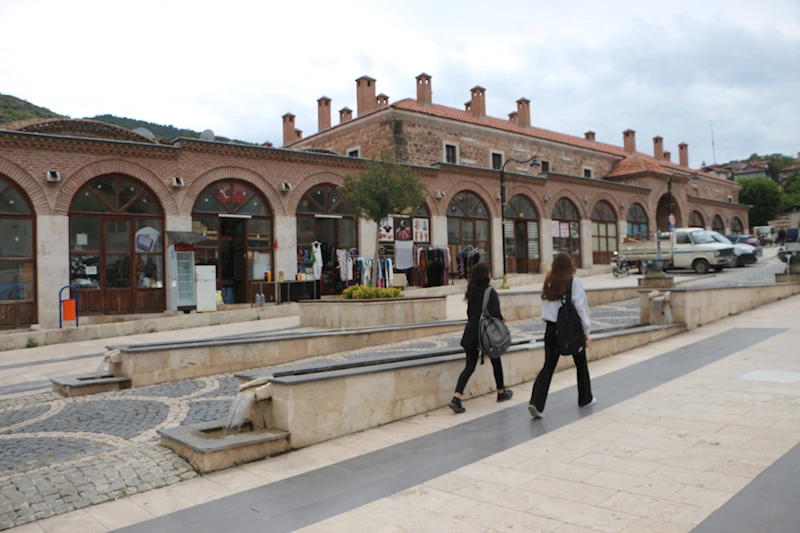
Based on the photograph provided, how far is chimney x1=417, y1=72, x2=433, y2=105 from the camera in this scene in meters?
32.0

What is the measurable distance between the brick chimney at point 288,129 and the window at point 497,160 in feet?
42.4

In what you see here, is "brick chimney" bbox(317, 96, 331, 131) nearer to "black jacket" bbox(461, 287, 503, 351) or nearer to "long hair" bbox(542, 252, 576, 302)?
"black jacket" bbox(461, 287, 503, 351)

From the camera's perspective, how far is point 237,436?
204 inches

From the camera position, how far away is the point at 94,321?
1709cm

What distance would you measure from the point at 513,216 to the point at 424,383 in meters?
24.0

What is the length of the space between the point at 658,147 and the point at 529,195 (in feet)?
87.4

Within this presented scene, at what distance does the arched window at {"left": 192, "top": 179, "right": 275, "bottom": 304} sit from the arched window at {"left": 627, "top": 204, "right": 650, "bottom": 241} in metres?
24.5

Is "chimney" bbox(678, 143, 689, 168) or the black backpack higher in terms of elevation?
"chimney" bbox(678, 143, 689, 168)

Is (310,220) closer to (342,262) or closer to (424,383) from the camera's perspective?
(342,262)

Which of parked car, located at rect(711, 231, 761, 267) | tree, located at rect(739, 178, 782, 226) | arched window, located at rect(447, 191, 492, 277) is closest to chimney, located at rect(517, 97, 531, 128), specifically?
arched window, located at rect(447, 191, 492, 277)

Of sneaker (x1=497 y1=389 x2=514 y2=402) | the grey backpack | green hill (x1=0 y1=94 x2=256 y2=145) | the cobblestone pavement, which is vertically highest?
green hill (x1=0 y1=94 x2=256 y2=145)

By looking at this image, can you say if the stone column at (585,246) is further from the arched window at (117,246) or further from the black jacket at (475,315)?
the black jacket at (475,315)

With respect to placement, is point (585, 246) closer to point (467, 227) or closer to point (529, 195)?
point (529, 195)

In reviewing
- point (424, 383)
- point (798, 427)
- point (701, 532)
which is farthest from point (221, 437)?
point (798, 427)
